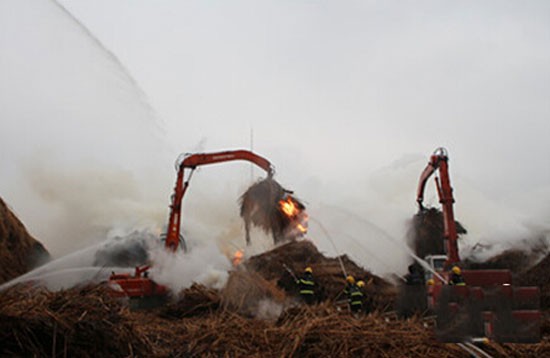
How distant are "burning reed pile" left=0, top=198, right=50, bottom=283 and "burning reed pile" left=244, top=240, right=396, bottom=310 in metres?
8.42

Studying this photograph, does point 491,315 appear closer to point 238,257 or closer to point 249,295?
point 249,295

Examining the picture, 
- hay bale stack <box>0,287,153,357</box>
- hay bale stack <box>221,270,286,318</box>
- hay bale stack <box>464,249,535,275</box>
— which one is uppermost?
hay bale stack <box>464,249,535,275</box>

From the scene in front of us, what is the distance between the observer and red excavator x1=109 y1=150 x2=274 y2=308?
12.9 metres

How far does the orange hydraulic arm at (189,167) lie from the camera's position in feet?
49.0

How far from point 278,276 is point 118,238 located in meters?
16.7

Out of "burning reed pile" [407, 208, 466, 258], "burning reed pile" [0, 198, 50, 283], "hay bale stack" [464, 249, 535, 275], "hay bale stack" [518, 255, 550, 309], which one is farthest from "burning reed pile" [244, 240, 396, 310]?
"burning reed pile" [0, 198, 50, 283]

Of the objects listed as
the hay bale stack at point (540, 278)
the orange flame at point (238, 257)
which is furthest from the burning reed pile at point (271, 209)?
the hay bale stack at point (540, 278)

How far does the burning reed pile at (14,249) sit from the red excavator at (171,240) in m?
4.11

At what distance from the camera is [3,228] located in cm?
1499

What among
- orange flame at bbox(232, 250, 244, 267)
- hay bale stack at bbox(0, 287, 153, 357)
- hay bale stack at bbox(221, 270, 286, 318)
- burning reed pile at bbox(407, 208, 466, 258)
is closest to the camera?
hay bale stack at bbox(0, 287, 153, 357)

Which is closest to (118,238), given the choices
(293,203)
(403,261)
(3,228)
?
(3,228)

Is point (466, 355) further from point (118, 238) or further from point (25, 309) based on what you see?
point (118, 238)

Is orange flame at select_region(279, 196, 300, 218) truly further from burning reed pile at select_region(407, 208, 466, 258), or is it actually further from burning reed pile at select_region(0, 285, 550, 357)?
burning reed pile at select_region(0, 285, 550, 357)

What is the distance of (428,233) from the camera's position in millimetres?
18172
